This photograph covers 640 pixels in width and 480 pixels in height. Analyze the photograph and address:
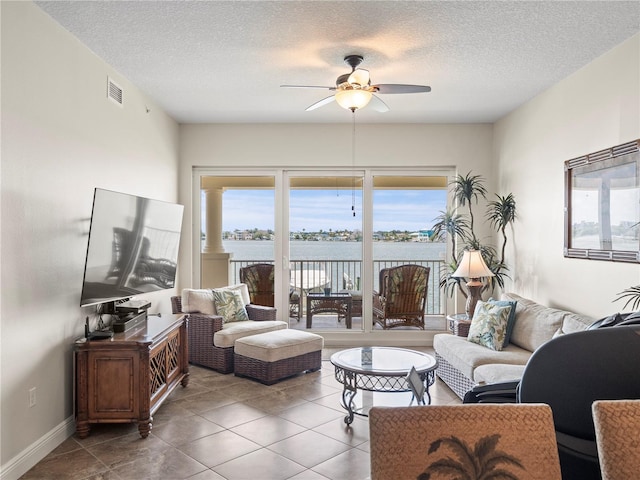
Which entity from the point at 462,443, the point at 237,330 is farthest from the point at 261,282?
the point at 462,443

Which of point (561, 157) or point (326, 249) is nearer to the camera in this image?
point (561, 157)

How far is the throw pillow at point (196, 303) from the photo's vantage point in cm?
505

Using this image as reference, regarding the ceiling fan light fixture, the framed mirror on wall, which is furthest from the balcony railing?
the ceiling fan light fixture

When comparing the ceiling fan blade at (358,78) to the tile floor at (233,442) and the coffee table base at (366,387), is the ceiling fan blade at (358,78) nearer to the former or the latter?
the coffee table base at (366,387)

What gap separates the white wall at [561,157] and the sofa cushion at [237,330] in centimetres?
275

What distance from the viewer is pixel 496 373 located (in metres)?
3.32

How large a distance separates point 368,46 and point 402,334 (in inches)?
146

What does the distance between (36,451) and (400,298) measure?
419cm

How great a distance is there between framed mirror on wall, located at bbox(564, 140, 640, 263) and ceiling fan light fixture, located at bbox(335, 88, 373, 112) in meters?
1.88

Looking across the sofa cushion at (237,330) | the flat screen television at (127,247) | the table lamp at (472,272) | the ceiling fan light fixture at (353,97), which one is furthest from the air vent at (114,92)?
the table lamp at (472,272)

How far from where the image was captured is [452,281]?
569 centimetres

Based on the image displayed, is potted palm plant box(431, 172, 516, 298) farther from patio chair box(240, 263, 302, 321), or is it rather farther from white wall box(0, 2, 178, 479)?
white wall box(0, 2, 178, 479)

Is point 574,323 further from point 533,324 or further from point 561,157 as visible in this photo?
point 561,157

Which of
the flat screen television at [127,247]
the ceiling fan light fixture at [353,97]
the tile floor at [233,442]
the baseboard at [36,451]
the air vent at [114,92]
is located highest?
the air vent at [114,92]
